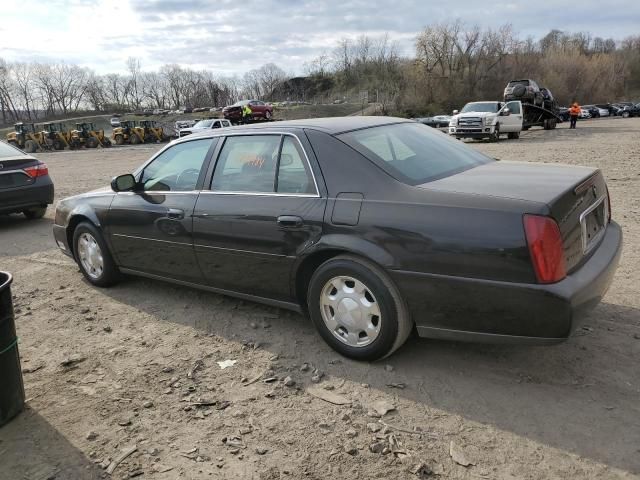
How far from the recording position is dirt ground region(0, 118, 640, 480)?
8.40ft

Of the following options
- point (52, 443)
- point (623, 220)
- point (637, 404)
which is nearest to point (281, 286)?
point (52, 443)

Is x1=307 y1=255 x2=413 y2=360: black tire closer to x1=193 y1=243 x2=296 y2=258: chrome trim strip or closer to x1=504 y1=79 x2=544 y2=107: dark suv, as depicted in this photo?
x1=193 y1=243 x2=296 y2=258: chrome trim strip

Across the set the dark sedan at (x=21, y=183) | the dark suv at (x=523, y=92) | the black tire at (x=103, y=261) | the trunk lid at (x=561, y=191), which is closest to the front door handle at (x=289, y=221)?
the trunk lid at (x=561, y=191)

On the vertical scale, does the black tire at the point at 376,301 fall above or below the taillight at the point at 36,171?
below

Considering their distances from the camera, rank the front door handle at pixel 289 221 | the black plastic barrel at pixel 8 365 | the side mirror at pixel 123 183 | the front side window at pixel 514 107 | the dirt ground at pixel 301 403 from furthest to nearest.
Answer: the front side window at pixel 514 107
the side mirror at pixel 123 183
the front door handle at pixel 289 221
the black plastic barrel at pixel 8 365
the dirt ground at pixel 301 403

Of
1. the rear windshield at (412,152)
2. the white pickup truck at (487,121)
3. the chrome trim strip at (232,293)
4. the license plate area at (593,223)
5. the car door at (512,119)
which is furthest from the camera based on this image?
the car door at (512,119)

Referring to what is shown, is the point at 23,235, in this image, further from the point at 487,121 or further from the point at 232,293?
the point at 487,121

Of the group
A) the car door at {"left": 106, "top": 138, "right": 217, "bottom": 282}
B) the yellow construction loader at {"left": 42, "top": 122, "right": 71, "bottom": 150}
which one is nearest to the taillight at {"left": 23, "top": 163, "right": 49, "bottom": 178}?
the car door at {"left": 106, "top": 138, "right": 217, "bottom": 282}

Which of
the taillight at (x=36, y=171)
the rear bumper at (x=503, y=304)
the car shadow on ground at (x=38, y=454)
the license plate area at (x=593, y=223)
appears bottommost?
the car shadow on ground at (x=38, y=454)

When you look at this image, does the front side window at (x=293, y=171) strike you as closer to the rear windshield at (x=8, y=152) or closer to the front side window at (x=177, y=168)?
the front side window at (x=177, y=168)

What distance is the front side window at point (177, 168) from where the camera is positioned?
170 inches

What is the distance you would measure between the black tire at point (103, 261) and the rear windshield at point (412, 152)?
2.86m

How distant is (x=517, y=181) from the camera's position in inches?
125

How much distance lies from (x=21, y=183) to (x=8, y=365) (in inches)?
261
